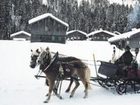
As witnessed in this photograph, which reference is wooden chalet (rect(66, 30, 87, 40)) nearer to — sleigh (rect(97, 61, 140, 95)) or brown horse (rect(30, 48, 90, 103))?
sleigh (rect(97, 61, 140, 95))

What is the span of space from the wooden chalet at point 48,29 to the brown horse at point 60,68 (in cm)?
4452

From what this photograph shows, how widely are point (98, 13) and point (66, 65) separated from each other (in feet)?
390

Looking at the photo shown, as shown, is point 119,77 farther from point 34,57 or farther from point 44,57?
point 34,57

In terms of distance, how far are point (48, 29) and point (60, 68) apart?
4579 cm

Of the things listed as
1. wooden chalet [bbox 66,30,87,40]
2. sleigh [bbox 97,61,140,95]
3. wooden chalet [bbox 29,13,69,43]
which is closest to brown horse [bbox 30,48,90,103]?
sleigh [bbox 97,61,140,95]

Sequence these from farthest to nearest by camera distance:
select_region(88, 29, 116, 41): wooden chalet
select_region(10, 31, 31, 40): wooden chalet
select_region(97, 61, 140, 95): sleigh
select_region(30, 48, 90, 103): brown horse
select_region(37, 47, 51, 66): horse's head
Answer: select_region(88, 29, 116, 41): wooden chalet → select_region(10, 31, 31, 40): wooden chalet → select_region(97, 61, 140, 95): sleigh → select_region(30, 48, 90, 103): brown horse → select_region(37, 47, 51, 66): horse's head

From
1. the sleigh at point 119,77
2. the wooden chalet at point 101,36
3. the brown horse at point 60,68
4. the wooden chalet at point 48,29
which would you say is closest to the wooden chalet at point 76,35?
the wooden chalet at point 101,36

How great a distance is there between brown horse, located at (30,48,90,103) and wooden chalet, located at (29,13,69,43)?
44.5 metres

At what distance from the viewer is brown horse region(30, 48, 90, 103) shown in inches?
465

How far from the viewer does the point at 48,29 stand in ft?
189

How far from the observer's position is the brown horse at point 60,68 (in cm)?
1180

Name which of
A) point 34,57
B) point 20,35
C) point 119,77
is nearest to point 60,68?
point 34,57

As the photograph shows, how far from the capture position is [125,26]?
111 m

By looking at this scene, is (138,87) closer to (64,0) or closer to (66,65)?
(66,65)
